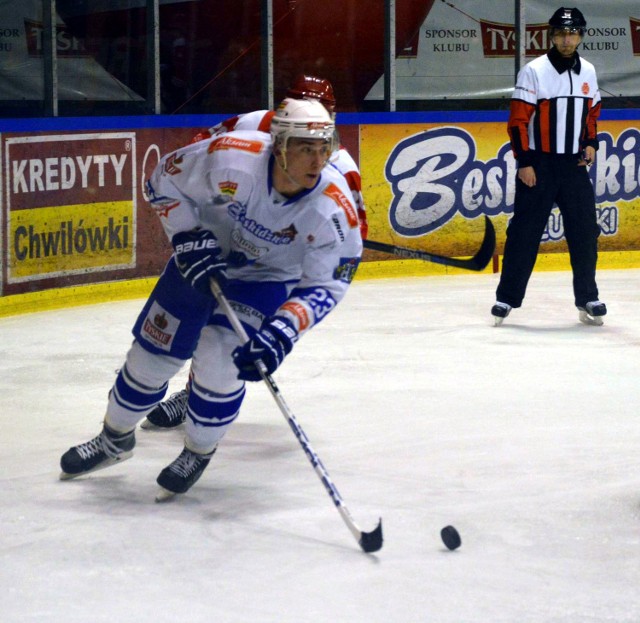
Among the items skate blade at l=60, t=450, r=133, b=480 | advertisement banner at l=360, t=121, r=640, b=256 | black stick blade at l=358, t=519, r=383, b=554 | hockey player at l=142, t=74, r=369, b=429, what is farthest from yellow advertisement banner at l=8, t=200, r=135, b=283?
black stick blade at l=358, t=519, r=383, b=554

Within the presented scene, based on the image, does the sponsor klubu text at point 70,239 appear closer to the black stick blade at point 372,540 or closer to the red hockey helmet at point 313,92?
the red hockey helmet at point 313,92

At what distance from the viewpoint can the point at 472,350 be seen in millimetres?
5520

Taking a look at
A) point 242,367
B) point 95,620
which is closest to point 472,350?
point 242,367

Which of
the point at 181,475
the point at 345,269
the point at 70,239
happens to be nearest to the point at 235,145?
the point at 345,269

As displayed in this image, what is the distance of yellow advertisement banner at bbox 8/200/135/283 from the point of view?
20.6ft

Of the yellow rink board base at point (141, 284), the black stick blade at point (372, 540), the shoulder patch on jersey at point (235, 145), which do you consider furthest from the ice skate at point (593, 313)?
the black stick blade at point (372, 540)

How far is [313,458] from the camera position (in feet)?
10.4

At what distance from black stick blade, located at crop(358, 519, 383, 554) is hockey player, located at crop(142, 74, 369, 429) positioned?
3.32ft

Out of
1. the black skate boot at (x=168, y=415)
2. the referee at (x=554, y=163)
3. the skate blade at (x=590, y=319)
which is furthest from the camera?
the skate blade at (x=590, y=319)

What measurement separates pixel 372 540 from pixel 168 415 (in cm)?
141

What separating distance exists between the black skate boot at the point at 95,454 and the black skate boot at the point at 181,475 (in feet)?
0.75

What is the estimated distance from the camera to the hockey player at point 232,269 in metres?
3.17

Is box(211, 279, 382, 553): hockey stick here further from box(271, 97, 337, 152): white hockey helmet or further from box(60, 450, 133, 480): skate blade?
box(60, 450, 133, 480): skate blade

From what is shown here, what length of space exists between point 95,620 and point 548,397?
2444mm
